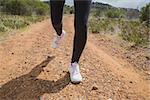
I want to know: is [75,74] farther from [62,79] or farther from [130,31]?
[130,31]

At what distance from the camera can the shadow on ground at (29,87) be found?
3.75 meters

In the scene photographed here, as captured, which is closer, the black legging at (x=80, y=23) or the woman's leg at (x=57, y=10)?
the black legging at (x=80, y=23)

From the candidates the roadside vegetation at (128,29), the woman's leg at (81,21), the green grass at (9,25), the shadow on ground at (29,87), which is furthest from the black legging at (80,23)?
the green grass at (9,25)

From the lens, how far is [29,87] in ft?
13.0

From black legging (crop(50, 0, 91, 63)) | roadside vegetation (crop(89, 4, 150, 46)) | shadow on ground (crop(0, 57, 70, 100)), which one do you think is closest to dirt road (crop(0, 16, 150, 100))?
shadow on ground (crop(0, 57, 70, 100))

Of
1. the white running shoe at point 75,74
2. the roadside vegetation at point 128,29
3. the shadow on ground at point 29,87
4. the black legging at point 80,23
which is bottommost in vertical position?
the roadside vegetation at point 128,29

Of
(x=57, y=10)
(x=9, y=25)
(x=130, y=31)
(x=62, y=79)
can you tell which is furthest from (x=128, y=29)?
(x=62, y=79)

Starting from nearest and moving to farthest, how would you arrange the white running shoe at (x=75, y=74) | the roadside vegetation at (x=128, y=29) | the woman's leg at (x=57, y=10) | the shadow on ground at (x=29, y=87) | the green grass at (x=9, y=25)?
the shadow on ground at (x=29, y=87)
the white running shoe at (x=75, y=74)
the woman's leg at (x=57, y=10)
the roadside vegetation at (x=128, y=29)
the green grass at (x=9, y=25)

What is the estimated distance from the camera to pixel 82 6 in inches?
149

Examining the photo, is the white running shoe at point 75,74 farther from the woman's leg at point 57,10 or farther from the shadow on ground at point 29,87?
the woman's leg at point 57,10

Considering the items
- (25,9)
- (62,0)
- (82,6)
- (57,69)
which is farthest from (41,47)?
(25,9)

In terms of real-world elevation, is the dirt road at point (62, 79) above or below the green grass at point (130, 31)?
above

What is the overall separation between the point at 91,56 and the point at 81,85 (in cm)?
165

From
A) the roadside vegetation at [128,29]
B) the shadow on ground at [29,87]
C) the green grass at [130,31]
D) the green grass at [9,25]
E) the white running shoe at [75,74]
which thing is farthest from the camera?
the green grass at [9,25]
